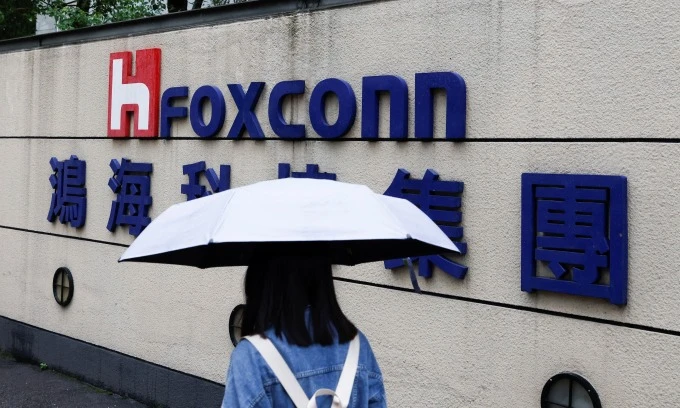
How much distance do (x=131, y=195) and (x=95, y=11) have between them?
6745 millimetres

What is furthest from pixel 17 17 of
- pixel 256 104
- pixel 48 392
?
pixel 256 104

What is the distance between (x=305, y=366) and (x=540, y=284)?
2.46 meters

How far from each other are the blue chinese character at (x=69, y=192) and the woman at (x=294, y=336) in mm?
5776

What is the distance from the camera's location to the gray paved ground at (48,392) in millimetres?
7363

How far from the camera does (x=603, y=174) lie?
434 cm

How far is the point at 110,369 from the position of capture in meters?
7.63

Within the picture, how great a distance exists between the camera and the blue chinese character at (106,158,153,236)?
23.6 ft

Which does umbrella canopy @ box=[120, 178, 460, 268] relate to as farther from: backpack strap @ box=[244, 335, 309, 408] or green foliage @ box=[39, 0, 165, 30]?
green foliage @ box=[39, 0, 165, 30]

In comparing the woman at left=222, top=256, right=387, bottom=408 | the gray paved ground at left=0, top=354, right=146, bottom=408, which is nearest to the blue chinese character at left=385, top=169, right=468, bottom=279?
the woman at left=222, top=256, right=387, bottom=408

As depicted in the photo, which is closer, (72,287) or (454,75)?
(454,75)

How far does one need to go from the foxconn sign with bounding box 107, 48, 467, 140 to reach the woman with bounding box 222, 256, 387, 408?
8.71 feet

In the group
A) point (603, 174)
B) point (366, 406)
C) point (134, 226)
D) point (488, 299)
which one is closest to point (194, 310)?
point (134, 226)

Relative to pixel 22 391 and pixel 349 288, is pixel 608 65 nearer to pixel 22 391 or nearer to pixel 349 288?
pixel 349 288

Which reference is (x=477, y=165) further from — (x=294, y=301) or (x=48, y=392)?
(x=48, y=392)
